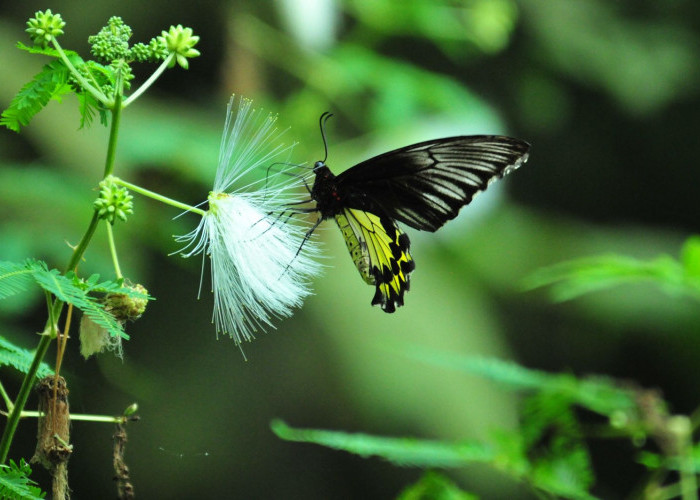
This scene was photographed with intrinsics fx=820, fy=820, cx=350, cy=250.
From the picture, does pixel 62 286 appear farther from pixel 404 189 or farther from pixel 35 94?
pixel 404 189

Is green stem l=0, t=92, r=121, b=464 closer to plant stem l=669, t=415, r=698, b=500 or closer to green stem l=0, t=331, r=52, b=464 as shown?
green stem l=0, t=331, r=52, b=464

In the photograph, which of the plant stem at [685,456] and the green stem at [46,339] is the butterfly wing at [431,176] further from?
the green stem at [46,339]

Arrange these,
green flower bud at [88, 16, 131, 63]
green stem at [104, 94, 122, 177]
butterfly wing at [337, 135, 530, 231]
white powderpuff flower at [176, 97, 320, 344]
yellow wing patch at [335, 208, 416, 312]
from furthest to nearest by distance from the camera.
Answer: yellow wing patch at [335, 208, 416, 312] < butterfly wing at [337, 135, 530, 231] < white powderpuff flower at [176, 97, 320, 344] < green flower bud at [88, 16, 131, 63] < green stem at [104, 94, 122, 177]

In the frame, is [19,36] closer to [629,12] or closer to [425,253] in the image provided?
[425,253]

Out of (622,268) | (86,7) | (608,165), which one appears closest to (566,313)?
(608,165)

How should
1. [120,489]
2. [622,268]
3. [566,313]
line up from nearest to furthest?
[120,489] < [622,268] < [566,313]

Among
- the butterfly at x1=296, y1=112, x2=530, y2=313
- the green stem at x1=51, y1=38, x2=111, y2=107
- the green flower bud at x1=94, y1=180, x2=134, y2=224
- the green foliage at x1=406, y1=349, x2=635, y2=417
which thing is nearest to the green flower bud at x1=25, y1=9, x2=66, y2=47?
the green stem at x1=51, y1=38, x2=111, y2=107
